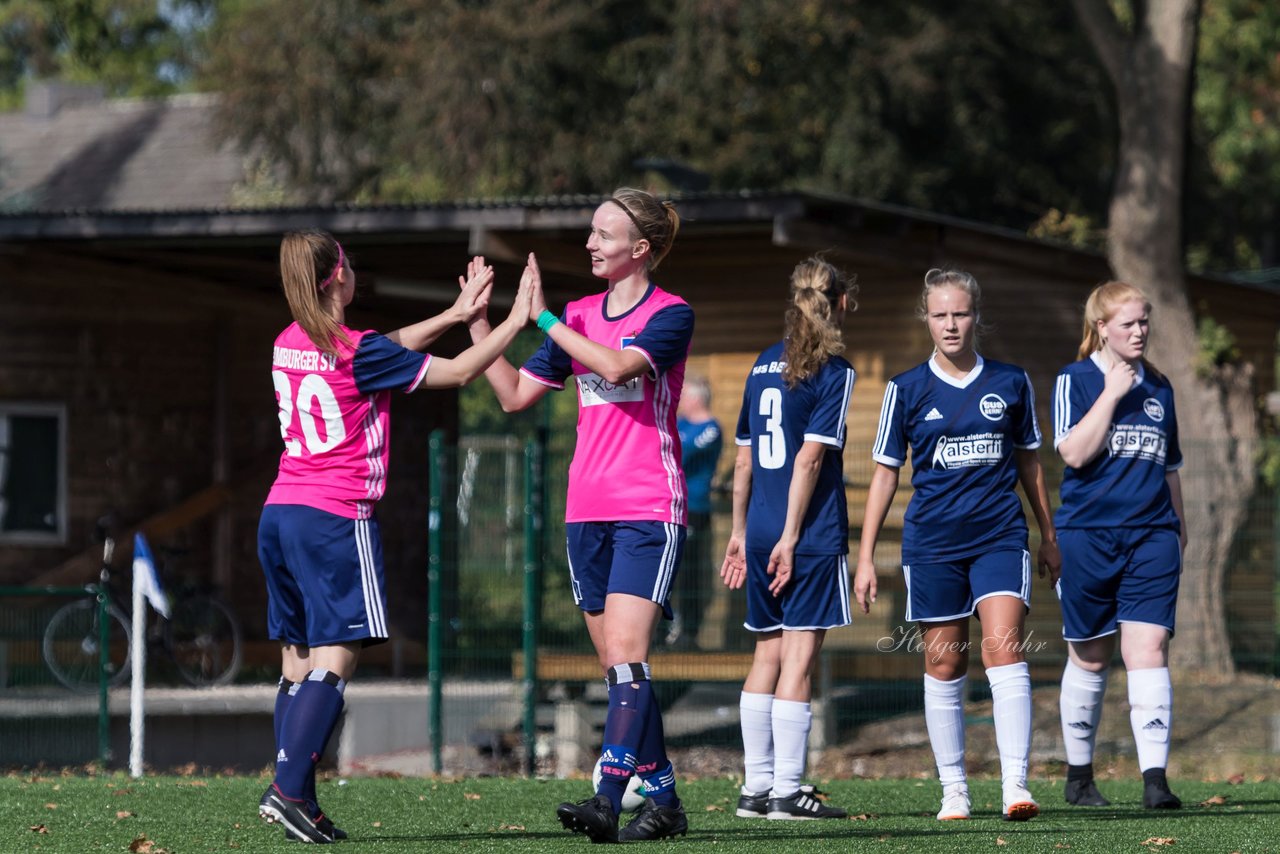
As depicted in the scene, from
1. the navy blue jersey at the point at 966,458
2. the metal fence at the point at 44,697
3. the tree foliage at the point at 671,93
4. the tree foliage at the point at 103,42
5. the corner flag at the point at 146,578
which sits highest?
the tree foliage at the point at 103,42

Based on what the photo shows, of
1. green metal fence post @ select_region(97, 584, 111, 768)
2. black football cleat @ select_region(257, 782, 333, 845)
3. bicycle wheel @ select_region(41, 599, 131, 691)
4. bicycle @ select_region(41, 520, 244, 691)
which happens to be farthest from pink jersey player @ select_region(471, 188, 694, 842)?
bicycle @ select_region(41, 520, 244, 691)

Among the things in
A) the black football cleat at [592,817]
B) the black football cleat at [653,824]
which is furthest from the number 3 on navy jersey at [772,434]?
the black football cleat at [592,817]

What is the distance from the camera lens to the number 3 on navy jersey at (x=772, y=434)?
7352 mm

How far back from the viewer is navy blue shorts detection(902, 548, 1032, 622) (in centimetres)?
699

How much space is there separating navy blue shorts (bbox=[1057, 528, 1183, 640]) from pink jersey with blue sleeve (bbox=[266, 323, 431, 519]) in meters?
2.84

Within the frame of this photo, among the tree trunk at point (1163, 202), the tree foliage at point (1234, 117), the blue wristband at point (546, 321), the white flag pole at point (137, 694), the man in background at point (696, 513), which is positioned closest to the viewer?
the blue wristband at point (546, 321)

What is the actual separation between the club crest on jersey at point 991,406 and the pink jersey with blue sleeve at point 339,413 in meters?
2.07

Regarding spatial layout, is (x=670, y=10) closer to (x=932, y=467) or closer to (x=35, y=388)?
(x=35, y=388)

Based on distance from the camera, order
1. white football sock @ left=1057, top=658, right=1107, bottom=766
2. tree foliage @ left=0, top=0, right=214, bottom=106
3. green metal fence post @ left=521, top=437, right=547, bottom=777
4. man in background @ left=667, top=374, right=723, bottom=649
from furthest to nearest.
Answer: tree foliage @ left=0, top=0, right=214, bottom=106 → man in background @ left=667, top=374, right=723, bottom=649 → green metal fence post @ left=521, top=437, right=547, bottom=777 → white football sock @ left=1057, top=658, right=1107, bottom=766

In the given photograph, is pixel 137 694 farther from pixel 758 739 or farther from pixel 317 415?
pixel 317 415

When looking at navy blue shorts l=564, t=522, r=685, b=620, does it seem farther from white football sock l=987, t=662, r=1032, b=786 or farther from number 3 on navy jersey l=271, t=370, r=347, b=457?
white football sock l=987, t=662, r=1032, b=786

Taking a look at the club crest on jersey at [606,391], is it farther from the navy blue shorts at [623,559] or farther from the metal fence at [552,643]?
the metal fence at [552,643]

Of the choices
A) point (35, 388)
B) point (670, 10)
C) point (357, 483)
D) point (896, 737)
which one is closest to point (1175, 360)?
point (896, 737)

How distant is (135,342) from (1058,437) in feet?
39.6
